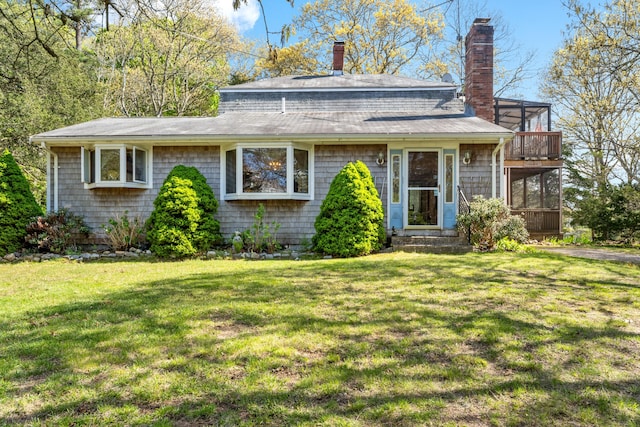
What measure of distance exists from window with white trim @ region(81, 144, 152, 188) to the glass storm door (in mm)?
6589

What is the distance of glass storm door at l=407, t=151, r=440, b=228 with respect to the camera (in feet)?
32.1

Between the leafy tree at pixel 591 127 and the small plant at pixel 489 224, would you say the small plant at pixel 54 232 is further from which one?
the leafy tree at pixel 591 127

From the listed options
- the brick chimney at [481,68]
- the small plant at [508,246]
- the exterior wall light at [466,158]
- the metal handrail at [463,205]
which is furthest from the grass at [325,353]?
the brick chimney at [481,68]

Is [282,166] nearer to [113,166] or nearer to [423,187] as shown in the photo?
[423,187]

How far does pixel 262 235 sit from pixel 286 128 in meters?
2.74

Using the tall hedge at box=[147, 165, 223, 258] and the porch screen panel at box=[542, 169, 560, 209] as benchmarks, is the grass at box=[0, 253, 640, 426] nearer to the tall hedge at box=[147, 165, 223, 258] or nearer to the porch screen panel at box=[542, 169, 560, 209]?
the tall hedge at box=[147, 165, 223, 258]

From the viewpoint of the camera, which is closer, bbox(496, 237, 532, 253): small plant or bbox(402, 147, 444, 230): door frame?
bbox(496, 237, 532, 253): small plant

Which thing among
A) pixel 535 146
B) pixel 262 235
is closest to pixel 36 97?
pixel 262 235

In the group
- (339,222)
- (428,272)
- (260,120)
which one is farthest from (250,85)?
(428,272)

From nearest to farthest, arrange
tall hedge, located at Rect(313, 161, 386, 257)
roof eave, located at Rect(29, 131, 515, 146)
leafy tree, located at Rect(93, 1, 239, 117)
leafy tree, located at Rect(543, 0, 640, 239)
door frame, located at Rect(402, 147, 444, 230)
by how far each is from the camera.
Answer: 1. tall hedge, located at Rect(313, 161, 386, 257)
2. roof eave, located at Rect(29, 131, 515, 146)
3. door frame, located at Rect(402, 147, 444, 230)
4. leafy tree, located at Rect(543, 0, 640, 239)
5. leafy tree, located at Rect(93, 1, 239, 117)

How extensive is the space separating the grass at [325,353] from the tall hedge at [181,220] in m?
2.96

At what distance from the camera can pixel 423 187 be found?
9.82 meters

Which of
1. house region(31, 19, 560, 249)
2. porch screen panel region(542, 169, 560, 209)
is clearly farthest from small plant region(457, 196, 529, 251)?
porch screen panel region(542, 169, 560, 209)

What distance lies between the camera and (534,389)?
7.80ft
